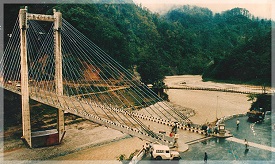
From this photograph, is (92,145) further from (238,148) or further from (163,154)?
(238,148)

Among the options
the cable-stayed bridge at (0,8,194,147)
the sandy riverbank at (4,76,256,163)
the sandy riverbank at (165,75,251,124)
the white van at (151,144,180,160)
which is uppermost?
the cable-stayed bridge at (0,8,194,147)

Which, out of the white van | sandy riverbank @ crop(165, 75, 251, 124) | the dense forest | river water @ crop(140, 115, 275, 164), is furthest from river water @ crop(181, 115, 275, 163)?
the dense forest

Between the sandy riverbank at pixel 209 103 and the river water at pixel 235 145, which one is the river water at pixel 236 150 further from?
the sandy riverbank at pixel 209 103

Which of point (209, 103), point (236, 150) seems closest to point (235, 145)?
point (236, 150)

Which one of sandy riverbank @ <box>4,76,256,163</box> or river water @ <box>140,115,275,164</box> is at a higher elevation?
river water @ <box>140,115,275,164</box>

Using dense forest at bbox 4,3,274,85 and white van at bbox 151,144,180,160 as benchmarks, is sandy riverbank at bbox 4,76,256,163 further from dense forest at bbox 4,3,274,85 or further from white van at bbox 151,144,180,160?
dense forest at bbox 4,3,274,85

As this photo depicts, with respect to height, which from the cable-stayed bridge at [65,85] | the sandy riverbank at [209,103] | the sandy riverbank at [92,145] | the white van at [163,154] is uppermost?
the cable-stayed bridge at [65,85]

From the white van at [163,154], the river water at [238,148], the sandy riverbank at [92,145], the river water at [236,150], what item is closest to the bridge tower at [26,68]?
the sandy riverbank at [92,145]
